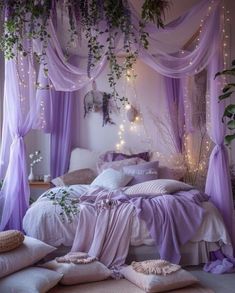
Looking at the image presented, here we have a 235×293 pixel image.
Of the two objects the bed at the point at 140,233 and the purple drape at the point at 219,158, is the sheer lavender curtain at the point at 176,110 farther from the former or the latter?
the bed at the point at 140,233

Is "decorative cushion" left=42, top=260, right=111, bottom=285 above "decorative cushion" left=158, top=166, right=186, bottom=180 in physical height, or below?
below

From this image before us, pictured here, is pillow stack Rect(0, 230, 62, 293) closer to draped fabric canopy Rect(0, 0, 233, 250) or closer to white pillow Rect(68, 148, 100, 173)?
draped fabric canopy Rect(0, 0, 233, 250)

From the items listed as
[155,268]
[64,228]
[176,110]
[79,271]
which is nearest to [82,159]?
[176,110]

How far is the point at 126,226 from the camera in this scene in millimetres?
3357

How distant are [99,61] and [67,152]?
6.85 ft

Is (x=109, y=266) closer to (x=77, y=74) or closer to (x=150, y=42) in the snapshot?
(x=77, y=74)

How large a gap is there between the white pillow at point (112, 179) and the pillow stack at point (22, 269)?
4.77ft

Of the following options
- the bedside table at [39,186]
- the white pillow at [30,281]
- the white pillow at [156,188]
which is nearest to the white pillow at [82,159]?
the bedside table at [39,186]

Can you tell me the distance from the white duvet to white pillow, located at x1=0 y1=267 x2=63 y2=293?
568 mm

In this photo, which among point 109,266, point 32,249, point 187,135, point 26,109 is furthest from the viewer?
point 187,135

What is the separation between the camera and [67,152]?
5277 mm

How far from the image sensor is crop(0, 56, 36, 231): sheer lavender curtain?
3479 mm

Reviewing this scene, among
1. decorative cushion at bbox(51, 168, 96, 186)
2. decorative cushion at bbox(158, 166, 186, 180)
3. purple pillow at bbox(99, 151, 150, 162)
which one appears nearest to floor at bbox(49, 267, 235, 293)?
decorative cushion at bbox(158, 166, 186, 180)

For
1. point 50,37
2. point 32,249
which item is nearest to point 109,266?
point 32,249
